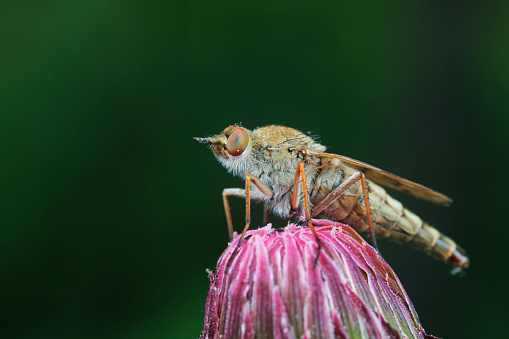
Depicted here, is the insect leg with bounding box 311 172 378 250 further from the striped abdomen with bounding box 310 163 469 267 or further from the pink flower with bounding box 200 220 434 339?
the pink flower with bounding box 200 220 434 339

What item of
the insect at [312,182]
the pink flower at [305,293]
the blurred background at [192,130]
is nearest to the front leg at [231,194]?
the insect at [312,182]

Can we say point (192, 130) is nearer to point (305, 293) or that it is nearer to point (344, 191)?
point (344, 191)

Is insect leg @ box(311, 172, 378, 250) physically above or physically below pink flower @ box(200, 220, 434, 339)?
above

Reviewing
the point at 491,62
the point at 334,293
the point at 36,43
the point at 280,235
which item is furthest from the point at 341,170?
the point at 36,43

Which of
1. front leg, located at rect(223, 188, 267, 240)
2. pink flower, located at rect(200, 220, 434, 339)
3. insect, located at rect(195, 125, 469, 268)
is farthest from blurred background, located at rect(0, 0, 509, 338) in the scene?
pink flower, located at rect(200, 220, 434, 339)

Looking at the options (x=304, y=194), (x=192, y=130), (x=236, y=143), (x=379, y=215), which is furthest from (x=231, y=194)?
(x=192, y=130)

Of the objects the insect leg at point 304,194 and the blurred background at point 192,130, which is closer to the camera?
the insect leg at point 304,194

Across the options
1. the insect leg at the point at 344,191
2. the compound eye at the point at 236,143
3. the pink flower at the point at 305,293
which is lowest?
the pink flower at the point at 305,293

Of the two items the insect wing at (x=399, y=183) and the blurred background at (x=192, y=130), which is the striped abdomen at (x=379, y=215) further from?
the blurred background at (x=192, y=130)
